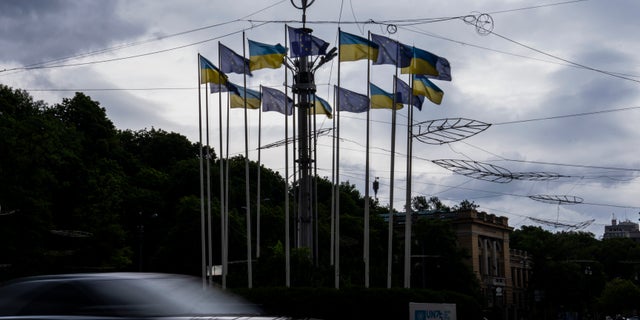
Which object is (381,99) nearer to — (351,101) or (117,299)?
(351,101)

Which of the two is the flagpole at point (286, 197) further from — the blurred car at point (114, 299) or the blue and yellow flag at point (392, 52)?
the blurred car at point (114, 299)

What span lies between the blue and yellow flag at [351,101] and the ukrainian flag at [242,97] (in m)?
4.88

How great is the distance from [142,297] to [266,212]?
216 feet

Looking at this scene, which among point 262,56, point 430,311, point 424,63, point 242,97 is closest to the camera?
point 430,311

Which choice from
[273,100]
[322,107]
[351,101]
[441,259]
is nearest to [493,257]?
[441,259]

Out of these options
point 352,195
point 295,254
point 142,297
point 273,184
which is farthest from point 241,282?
point 352,195

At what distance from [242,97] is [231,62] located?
2.28 m

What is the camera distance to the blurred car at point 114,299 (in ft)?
25.3

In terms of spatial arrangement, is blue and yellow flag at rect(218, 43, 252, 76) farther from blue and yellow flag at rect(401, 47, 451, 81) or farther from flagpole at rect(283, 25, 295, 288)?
blue and yellow flag at rect(401, 47, 451, 81)

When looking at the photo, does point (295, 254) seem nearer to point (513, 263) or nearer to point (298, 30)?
point (298, 30)

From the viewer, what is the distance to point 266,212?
73.5 meters

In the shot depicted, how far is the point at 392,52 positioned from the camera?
34750mm

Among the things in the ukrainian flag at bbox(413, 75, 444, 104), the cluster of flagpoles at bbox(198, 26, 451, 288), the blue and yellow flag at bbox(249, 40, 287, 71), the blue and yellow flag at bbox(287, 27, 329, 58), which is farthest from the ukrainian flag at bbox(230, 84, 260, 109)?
the ukrainian flag at bbox(413, 75, 444, 104)

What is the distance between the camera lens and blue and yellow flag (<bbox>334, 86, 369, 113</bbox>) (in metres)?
35.7
